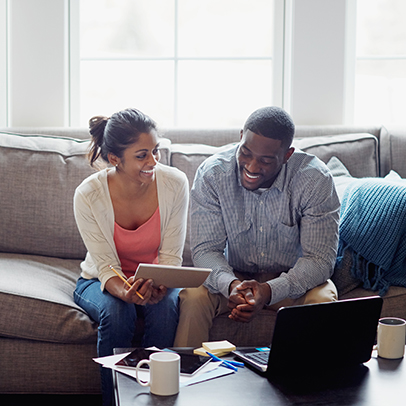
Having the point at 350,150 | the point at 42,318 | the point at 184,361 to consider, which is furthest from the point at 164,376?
the point at 350,150

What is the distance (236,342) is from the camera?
1809 mm

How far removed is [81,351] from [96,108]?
157cm

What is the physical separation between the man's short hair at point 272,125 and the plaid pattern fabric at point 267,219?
160 millimetres

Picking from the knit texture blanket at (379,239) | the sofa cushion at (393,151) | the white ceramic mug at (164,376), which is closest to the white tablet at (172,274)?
the white ceramic mug at (164,376)

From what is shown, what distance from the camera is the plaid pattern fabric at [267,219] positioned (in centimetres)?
183

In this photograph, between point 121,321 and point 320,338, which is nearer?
point 320,338

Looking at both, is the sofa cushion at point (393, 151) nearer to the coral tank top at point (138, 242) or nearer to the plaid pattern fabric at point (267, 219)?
the plaid pattern fabric at point (267, 219)

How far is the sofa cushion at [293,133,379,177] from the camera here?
236 cm

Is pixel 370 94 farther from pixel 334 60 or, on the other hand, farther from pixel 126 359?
pixel 126 359

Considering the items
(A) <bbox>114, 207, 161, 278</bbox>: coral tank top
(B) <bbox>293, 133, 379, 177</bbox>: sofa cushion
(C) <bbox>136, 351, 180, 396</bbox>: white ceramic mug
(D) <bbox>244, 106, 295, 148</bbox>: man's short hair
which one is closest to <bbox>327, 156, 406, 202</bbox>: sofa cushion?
(B) <bbox>293, 133, 379, 177</bbox>: sofa cushion

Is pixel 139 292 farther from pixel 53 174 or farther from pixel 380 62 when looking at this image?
pixel 380 62

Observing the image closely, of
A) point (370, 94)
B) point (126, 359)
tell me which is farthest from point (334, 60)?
point (126, 359)

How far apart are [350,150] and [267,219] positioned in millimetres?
700

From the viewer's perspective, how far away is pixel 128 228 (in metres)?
1.89
